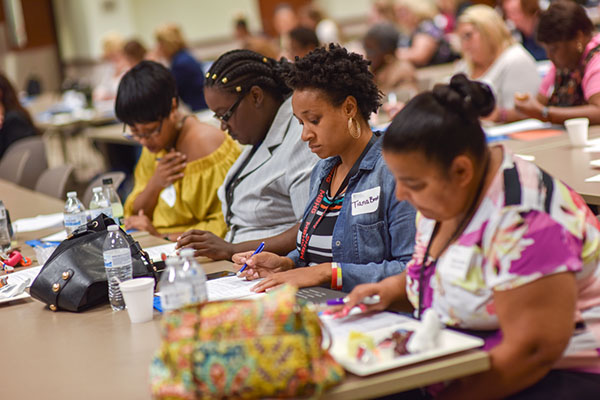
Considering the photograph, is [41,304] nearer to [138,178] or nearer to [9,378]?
[9,378]

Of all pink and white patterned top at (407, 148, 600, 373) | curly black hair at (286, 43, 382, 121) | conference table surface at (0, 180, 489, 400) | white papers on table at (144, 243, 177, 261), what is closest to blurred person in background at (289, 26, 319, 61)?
white papers on table at (144, 243, 177, 261)

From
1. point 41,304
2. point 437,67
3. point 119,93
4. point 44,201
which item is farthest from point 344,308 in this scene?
point 437,67

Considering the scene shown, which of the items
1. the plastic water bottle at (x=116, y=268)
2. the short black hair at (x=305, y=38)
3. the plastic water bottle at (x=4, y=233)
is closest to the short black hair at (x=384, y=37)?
the short black hair at (x=305, y=38)

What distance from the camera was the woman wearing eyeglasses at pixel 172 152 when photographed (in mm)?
3453

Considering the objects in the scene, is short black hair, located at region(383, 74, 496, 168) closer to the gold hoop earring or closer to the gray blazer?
the gold hoop earring

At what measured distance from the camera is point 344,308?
1.82 metres

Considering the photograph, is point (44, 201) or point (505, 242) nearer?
point (505, 242)

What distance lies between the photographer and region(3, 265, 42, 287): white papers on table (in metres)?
2.74

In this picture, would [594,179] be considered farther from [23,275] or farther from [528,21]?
[528,21]

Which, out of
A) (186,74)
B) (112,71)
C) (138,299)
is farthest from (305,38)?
(112,71)

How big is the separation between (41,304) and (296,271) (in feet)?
2.93

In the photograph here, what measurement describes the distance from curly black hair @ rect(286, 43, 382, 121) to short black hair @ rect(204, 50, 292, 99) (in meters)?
0.51

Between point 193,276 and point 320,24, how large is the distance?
9.67 meters

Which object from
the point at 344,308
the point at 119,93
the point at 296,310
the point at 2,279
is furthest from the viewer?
the point at 119,93
